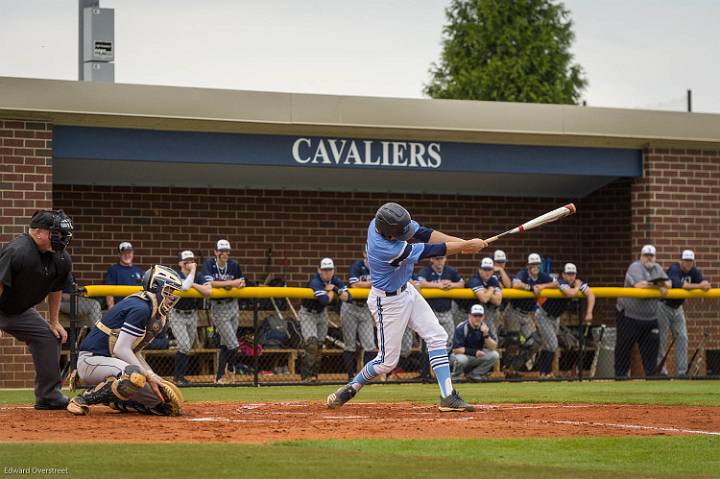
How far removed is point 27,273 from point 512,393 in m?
6.16

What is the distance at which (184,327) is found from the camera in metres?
16.3

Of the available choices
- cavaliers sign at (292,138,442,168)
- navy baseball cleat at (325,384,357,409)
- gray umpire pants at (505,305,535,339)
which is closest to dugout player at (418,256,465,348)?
gray umpire pants at (505,305,535,339)

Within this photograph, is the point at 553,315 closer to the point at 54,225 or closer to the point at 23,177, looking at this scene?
the point at 23,177

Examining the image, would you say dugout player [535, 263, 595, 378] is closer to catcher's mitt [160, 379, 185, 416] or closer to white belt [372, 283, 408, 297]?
white belt [372, 283, 408, 297]

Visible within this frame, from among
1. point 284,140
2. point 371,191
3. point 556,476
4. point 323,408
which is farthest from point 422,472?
point 371,191

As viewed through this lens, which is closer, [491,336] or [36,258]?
[36,258]

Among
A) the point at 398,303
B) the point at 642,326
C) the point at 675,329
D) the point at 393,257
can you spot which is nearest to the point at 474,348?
the point at 642,326

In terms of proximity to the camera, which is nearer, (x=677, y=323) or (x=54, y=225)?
(x=54, y=225)

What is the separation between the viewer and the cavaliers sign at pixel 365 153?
61.5 ft

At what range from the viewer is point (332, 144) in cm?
1884

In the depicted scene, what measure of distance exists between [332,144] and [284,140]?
29.6 inches

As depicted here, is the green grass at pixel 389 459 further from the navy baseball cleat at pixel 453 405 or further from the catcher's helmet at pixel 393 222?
the catcher's helmet at pixel 393 222

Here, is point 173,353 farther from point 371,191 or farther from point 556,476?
point 556,476

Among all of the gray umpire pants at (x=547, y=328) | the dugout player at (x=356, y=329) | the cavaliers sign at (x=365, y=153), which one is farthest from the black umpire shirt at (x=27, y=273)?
the gray umpire pants at (x=547, y=328)
